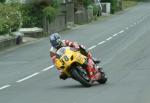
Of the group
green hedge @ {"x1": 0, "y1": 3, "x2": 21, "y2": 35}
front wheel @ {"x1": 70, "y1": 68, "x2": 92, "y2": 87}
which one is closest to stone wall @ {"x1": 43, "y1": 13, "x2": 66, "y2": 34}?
green hedge @ {"x1": 0, "y1": 3, "x2": 21, "y2": 35}

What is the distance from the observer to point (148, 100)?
13133 mm

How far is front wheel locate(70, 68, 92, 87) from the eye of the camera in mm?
15867

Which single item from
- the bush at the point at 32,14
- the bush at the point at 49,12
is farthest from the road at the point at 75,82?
the bush at the point at 32,14

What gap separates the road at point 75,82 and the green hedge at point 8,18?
1697mm

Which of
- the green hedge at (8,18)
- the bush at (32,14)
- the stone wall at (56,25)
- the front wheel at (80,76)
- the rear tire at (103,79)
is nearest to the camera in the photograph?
the front wheel at (80,76)

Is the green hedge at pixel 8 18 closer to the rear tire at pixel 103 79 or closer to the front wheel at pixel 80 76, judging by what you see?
the rear tire at pixel 103 79

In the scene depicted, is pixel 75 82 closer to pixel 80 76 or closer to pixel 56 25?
pixel 80 76

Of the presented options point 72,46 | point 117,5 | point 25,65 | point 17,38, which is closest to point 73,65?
point 72,46

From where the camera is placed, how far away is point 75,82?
57.7 feet

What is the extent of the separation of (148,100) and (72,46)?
3.59 metres

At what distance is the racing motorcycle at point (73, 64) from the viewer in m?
15.9

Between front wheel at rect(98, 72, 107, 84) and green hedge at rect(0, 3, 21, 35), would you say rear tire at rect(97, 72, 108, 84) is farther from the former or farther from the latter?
green hedge at rect(0, 3, 21, 35)

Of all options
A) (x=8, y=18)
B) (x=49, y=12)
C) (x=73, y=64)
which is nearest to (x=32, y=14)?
(x=49, y=12)

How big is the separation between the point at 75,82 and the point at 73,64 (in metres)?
1.72
